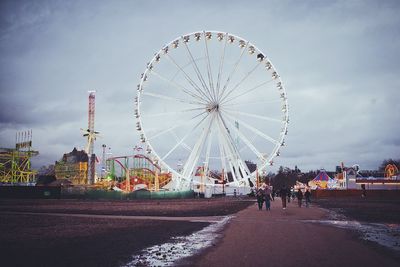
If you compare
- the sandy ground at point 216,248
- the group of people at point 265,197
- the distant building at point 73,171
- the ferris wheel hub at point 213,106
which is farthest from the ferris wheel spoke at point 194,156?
the distant building at point 73,171

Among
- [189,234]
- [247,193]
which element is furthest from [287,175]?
[189,234]

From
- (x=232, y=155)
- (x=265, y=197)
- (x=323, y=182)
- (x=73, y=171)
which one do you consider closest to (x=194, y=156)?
(x=232, y=155)

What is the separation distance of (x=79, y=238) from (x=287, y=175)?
157m

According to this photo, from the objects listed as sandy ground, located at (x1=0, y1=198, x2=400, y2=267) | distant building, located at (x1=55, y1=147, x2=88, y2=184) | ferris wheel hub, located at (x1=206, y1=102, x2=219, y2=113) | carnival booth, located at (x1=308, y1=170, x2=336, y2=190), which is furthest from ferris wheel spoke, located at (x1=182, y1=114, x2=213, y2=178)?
distant building, located at (x1=55, y1=147, x2=88, y2=184)

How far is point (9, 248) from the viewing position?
9.38 meters

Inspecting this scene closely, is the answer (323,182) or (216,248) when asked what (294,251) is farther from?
Answer: (323,182)

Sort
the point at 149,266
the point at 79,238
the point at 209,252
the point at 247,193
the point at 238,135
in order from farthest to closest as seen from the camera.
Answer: the point at 247,193 → the point at 238,135 → the point at 79,238 → the point at 209,252 → the point at 149,266

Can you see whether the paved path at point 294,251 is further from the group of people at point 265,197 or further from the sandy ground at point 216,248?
the group of people at point 265,197

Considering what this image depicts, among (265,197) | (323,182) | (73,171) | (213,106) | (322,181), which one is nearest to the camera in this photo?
(265,197)

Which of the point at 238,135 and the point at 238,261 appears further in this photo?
the point at 238,135

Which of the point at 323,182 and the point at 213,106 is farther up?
the point at 213,106

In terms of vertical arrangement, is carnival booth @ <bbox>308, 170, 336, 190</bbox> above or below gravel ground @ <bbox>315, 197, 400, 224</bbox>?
above

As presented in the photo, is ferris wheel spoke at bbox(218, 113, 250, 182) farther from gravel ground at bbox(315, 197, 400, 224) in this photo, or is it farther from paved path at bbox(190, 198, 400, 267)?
paved path at bbox(190, 198, 400, 267)

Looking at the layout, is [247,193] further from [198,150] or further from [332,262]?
[332,262]
